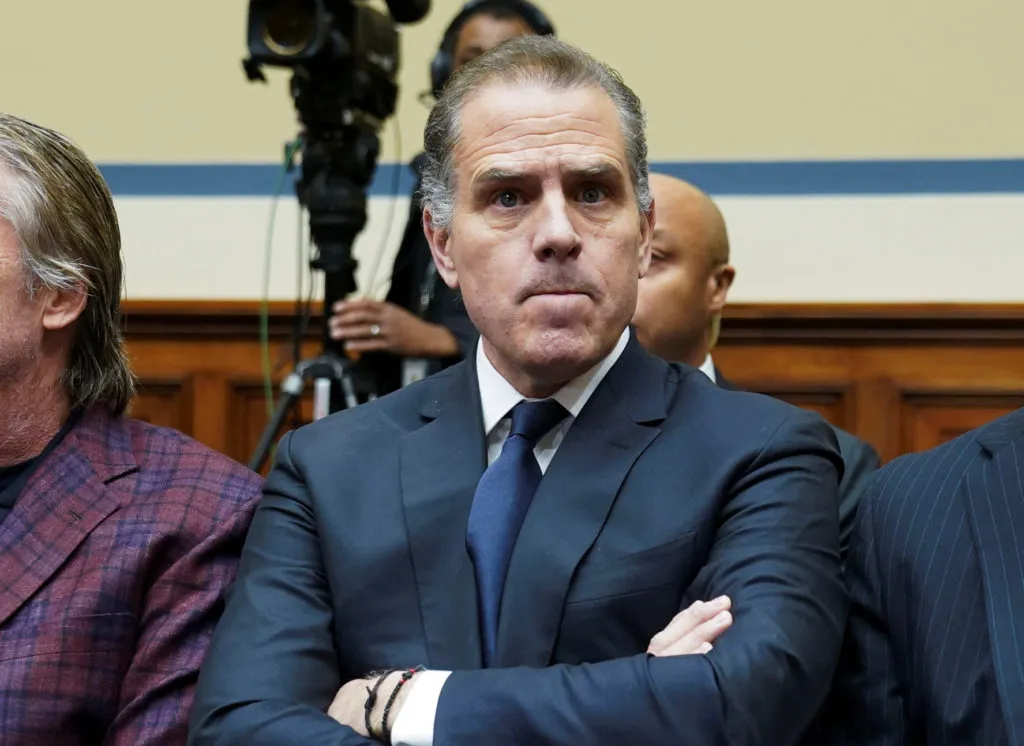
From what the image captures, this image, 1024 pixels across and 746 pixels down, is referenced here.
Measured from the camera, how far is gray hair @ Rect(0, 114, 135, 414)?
6.14 ft

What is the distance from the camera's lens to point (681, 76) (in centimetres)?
399

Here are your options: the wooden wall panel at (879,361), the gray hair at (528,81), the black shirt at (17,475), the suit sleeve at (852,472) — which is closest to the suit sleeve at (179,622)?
the black shirt at (17,475)

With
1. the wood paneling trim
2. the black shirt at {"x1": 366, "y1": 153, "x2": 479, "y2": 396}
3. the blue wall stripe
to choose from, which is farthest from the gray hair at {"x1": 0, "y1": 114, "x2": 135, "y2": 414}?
the blue wall stripe

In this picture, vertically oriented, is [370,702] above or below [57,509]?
below

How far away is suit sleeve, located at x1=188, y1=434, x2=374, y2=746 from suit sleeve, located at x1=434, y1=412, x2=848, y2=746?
16 cm

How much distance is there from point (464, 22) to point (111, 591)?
5.69 feet

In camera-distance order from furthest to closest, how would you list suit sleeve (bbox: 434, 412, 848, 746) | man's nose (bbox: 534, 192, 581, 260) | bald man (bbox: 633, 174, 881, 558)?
bald man (bbox: 633, 174, 881, 558) → man's nose (bbox: 534, 192, 581, 260) → suit sleeve (bbox: 434, 412, 848, 746)

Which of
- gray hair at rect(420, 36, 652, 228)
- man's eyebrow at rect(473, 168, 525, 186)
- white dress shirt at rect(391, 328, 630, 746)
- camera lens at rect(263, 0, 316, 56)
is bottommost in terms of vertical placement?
white dress shirt at rect(391, 328, 630, 746)

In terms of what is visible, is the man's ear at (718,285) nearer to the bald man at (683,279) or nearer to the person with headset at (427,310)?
the bald man at (683,279)

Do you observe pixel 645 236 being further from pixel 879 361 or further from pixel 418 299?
pixel 879 361

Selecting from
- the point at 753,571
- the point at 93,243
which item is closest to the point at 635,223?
the point at 753,571

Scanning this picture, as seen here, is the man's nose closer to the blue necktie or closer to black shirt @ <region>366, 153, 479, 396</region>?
the blue necktie

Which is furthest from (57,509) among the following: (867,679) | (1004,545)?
(1004,545)

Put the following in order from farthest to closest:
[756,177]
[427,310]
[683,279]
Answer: [756,177] < [427,310] < [683,279]
